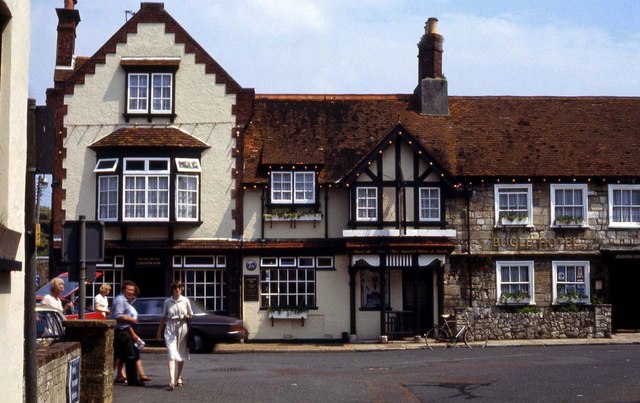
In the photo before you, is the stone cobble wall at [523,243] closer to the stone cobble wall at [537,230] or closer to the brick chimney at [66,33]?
the stone cobble wall at [537,230]

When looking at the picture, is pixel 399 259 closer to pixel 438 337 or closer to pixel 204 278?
pixel 438 337

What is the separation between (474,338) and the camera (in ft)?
96.8

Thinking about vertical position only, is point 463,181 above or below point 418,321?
above

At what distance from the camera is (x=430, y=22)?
34188 mm

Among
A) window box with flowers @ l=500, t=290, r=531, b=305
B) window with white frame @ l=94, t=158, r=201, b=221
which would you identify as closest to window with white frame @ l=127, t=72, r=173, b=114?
window with white frame @ l=94, t=158, r=201, b=221

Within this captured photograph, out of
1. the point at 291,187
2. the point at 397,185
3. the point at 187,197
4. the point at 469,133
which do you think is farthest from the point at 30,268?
the point at 469,133

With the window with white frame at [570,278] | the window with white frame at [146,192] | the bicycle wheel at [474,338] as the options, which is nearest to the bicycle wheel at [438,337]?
the bicycle wheel at [474,338]

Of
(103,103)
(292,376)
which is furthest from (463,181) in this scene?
(292,376)

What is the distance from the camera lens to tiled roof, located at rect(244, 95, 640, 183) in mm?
31844

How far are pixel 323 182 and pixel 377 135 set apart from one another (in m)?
3.08

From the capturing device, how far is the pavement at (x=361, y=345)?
91.0 feet

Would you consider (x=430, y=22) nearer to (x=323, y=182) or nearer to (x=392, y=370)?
(x=323, y=182)

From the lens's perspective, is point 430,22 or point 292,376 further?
point 430,22

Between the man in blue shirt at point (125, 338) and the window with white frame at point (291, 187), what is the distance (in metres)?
14.7
